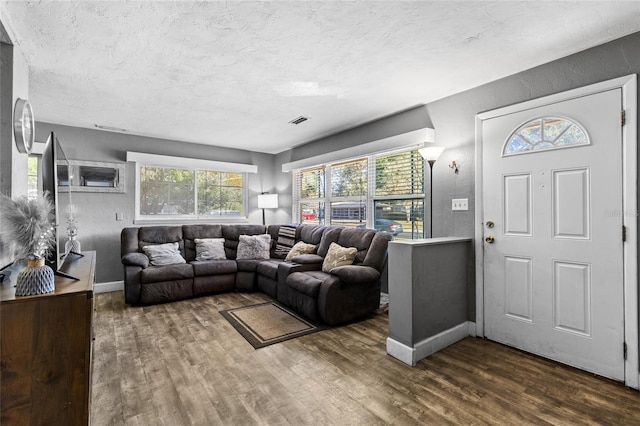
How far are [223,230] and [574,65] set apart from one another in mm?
4710

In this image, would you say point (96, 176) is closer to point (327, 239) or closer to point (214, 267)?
point (214, 267)


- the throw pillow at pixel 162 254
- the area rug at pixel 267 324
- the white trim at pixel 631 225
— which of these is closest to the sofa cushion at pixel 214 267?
the throw pillow at pixel 162 254

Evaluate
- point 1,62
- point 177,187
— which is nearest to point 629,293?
point 1,62

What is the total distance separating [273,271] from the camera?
404cm

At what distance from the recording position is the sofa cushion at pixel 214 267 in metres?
4.16

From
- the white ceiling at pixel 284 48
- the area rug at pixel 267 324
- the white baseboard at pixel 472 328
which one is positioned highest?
the white ceiling at pixel 284 48

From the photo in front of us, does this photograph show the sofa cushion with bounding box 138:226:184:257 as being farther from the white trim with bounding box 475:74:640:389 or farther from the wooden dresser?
the white trim with bounding box 475:74:640:389

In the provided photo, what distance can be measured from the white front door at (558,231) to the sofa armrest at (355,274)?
1101 mm

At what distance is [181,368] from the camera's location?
89.4 inches

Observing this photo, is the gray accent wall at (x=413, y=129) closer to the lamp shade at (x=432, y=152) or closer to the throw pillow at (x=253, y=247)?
the lamp shade at (x=432, y=152)

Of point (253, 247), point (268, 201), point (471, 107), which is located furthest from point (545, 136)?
point (268, 201)

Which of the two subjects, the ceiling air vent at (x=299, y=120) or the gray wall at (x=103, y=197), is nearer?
the ceiling air vent at (x=299, y=120)

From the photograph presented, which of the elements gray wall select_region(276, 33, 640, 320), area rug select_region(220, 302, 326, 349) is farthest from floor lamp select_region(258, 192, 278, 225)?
gray wall select_region(276, 33, 640, 320)

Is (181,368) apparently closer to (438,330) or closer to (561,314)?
(438,330)
